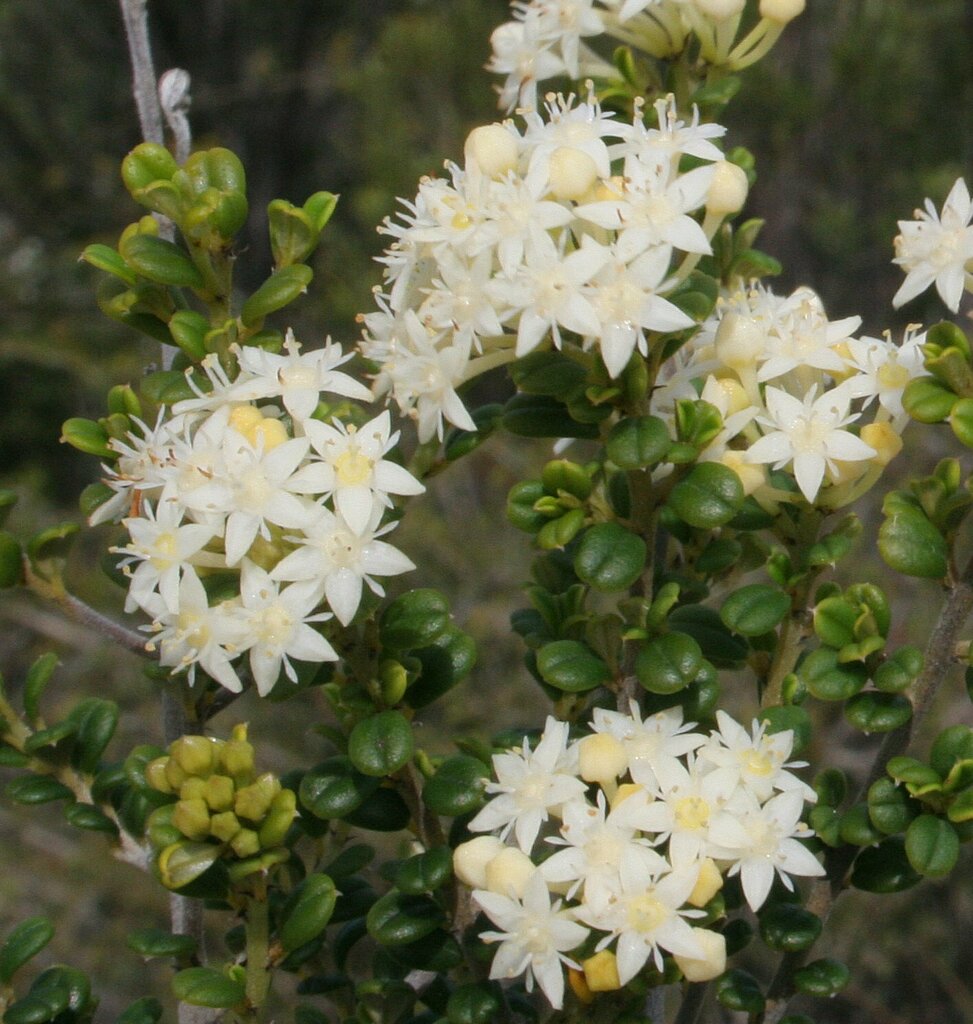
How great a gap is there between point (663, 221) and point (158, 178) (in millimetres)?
527

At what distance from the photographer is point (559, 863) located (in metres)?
1.12

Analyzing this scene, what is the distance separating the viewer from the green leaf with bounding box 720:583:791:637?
1214 millimetres

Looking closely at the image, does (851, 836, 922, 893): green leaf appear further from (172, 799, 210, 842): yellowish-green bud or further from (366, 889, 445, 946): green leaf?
(172, 799, 210, 842): yellowish-green bud

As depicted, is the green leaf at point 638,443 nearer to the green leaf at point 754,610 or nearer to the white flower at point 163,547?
the green leaf at point 754,610

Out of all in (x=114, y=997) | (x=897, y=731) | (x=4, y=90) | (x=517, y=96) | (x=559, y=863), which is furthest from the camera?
(x=4, y=90)

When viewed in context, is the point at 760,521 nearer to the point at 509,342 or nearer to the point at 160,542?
the point at 509,342

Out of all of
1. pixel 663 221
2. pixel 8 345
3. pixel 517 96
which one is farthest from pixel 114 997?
pixel 663 221

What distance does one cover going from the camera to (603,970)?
1.11 meters

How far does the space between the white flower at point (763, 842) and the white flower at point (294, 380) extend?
549 millimetres

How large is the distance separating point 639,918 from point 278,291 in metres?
0.70

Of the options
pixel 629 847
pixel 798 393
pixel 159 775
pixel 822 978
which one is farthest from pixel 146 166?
pixel 822 978

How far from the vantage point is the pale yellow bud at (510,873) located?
1.12 metres

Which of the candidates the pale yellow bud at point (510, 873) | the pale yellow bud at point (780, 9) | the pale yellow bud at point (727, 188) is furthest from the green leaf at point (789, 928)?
the pale yellow bud at point (780, 9)

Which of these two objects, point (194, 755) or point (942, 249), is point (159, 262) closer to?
point (194, 755)
